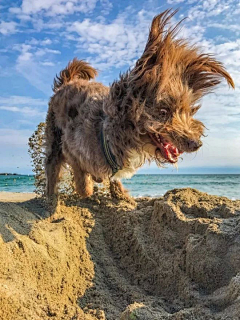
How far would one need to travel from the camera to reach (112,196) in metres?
5.12

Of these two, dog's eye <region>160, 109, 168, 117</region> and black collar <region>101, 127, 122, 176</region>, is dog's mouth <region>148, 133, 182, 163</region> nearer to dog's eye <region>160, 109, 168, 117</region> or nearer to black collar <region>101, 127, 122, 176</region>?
dog's eye <region>160, 109, 168, 117</region>

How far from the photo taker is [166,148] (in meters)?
3.49

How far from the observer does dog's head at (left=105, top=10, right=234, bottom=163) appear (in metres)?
3.21

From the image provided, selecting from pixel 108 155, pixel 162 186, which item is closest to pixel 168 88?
pixel 108 155

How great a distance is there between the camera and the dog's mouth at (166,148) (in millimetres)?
3455

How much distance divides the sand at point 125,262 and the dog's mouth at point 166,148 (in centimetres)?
75

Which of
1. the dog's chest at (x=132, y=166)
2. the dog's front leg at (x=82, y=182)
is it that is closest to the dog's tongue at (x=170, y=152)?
the dog's chest at (x=132, y=166)

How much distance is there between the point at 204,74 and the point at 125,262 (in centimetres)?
225

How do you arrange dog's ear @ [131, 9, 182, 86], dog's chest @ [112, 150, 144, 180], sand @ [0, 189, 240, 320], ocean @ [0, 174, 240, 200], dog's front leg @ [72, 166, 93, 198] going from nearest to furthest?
sand @ [0, 189, 240, 320] < dog's ear @ [131, 9, 182, 86] < dog's chest @ [112, 150, 144, 180] < dog's front leg @ [72, 166, 93, 198] < ocean @ [0, 174, 240, 200]

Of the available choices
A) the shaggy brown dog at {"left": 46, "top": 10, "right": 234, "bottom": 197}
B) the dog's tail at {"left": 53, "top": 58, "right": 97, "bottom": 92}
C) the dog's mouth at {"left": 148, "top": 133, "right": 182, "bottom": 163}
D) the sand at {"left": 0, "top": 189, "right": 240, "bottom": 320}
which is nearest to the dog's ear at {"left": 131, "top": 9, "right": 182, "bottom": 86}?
the shaggy brown dog at {"left": 46, "top": 10, "right": 234, "bottom": 197}

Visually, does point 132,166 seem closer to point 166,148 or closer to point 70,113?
point 166,148

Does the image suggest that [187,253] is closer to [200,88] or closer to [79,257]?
[79,257]

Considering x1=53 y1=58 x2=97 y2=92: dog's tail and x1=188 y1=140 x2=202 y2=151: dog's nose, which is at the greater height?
x1=53 y1=58 x2=97 y2=92: dog's tail

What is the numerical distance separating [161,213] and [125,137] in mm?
1112
